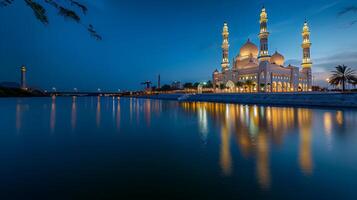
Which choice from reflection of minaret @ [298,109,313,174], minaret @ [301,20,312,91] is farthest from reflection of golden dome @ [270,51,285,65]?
reflection of minaret @ [298,109,313,174]

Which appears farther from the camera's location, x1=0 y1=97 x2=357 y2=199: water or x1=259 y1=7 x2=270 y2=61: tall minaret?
x1=259 y1=7 x2=270 y2=61: tall minaret

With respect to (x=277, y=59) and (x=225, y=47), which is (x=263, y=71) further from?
(x=225, y=47)

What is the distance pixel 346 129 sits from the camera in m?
12.1

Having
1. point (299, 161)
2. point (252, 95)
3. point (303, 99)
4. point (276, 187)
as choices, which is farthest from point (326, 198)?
point (252, 95)

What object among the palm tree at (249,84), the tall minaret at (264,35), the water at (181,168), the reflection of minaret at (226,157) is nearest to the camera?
the water at (181,168)

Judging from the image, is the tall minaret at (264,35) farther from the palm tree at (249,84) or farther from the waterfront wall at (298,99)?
the waterfront wall at (298,99)

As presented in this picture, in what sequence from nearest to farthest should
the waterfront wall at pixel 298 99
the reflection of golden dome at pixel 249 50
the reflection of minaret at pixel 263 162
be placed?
1. the reflection of minaret at pixel 263 162
2. the waterfront wall at pixel 298 99
3. the reflection of golden dome at pixel 249 50

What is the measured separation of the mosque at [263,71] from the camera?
229ft

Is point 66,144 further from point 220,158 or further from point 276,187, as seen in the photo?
point 276,187

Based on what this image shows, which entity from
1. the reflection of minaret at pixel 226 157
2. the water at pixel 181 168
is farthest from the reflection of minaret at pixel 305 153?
the reflection of minaret at pixel 226 157

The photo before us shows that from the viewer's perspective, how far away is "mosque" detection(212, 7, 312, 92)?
69938mm

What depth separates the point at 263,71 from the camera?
7012 cm

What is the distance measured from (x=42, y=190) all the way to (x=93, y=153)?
10.1ft

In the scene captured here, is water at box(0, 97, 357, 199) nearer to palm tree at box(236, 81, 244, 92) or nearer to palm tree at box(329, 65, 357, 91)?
palm tree at box(329, 65, 357, 91)
